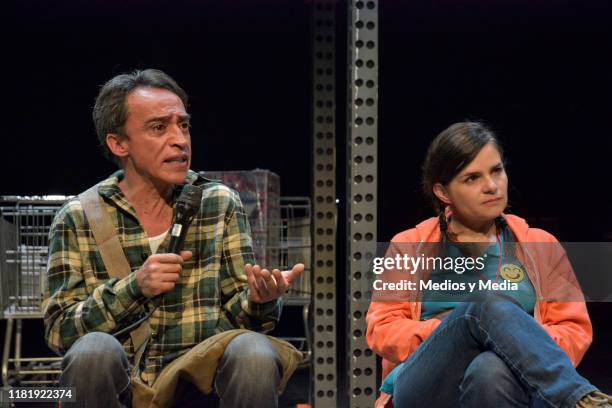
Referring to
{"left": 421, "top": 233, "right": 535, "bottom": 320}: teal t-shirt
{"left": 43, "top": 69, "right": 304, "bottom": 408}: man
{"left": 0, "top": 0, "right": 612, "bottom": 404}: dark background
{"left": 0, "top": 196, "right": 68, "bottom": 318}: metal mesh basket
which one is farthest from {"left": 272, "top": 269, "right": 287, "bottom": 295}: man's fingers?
{"left": 0, "top": 0, "right": 612, "bottom": 404}: dark background

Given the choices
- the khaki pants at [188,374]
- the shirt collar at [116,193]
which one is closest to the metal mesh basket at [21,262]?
the shirt collar at [116,193]

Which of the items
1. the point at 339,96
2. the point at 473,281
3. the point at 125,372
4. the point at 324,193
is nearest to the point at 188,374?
the point at 125,372

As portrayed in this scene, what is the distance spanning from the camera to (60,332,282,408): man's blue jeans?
1.40 meters

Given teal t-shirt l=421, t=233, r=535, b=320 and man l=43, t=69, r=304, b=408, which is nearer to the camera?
man l=43, t=69, r=304, b=408

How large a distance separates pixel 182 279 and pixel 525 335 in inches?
30.1

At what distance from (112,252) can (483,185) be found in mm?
884

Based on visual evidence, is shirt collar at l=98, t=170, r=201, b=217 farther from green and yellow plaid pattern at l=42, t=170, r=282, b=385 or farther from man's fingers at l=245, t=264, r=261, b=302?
man's fingers at l=245, t=264, r=261, b=302

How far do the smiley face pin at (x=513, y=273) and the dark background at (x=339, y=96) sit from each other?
2662mm

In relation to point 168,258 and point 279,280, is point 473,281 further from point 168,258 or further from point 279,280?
point 168,258

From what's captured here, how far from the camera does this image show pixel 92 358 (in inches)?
55.2

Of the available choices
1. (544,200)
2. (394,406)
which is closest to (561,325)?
(394,406)

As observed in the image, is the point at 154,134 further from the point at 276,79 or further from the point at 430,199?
the point at 276,79

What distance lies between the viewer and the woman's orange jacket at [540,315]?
1.63m

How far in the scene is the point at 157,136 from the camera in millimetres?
1700
